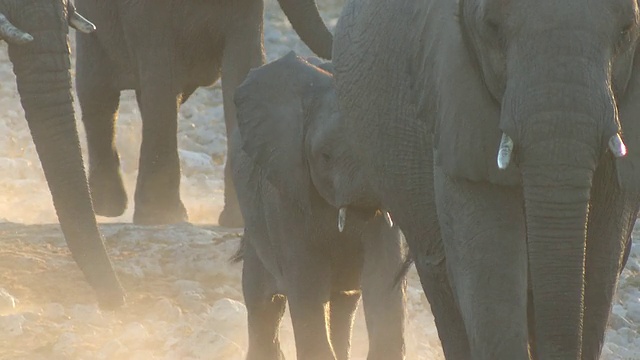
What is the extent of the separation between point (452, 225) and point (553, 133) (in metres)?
0.47

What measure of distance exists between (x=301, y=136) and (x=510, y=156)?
197 cm

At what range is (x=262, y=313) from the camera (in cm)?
589

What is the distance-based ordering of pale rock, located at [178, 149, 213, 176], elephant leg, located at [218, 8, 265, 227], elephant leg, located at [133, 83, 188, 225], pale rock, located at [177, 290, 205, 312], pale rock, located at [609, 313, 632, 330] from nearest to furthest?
1. pale rock, located at [177, 290, 205, 312]
2. pale rock, located at [609, 313, 632, 330]
3. elephant leg, located at [218, 8, 265, 227]
4. elephant leg, located at [133, 83, 188, 225]
5. pale rock, located at [178, 149, 213, 176]

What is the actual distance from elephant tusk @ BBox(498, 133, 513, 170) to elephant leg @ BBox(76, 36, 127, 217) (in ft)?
16.4

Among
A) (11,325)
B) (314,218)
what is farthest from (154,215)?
(314,218)

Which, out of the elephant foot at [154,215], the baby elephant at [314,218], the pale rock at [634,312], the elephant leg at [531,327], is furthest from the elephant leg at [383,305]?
the elephant foot at [154,215]

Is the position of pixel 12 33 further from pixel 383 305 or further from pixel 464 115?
pixel 464 115

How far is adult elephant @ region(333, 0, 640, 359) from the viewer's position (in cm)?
347

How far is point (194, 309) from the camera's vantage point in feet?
21.1

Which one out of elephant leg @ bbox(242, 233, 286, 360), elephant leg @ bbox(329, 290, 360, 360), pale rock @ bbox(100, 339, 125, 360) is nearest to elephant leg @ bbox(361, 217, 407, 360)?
elephant leg @ bbox(329, 290, 360, 360)

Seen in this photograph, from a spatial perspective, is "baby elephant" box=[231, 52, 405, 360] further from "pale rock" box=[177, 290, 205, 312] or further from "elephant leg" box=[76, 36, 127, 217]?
"elephant leg" box=[76, 36, 127, 217]

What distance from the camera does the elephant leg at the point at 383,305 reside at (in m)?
5.13

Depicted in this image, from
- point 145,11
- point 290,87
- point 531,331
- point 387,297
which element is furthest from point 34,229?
point 531,331

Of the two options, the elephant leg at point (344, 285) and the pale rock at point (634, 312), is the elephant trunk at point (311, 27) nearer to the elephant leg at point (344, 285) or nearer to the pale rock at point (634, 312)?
the pale rock at point (634, 312)
